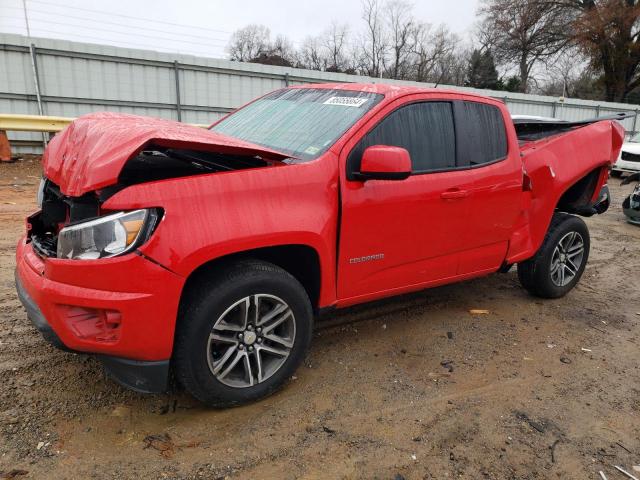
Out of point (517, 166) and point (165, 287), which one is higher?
point (517, 166)

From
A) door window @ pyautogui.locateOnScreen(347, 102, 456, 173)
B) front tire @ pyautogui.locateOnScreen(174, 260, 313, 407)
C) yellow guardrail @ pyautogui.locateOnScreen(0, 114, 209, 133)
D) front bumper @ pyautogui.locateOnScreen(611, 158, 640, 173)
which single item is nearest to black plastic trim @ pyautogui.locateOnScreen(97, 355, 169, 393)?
front tire @ pyautogui.locateOnScreen(174, 260, 313, 407)

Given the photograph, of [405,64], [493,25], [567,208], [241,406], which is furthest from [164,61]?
[405,64]

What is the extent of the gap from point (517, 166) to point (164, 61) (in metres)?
10.8

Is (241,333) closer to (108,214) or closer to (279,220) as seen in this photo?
(279,220)

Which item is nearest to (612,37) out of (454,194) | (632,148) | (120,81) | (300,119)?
(632,148)

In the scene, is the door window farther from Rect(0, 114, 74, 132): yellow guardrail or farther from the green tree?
the green tree

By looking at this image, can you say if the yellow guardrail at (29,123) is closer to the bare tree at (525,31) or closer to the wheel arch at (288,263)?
the wheel arch at (288,263)

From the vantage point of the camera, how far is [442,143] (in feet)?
11.4

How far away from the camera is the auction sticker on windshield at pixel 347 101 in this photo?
10.7 feet

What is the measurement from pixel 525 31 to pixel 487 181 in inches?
1415

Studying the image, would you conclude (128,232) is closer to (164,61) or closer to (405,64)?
(164,61)

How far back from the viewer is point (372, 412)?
2828mm

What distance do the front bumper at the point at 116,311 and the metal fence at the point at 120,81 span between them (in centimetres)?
1030

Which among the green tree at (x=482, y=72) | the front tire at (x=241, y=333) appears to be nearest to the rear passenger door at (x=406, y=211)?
the front tire at (x=241, y=333)
